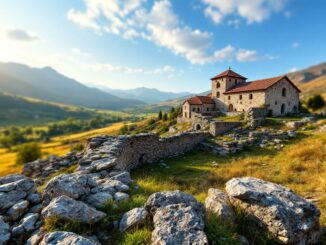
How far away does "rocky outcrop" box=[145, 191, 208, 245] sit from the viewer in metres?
3.46

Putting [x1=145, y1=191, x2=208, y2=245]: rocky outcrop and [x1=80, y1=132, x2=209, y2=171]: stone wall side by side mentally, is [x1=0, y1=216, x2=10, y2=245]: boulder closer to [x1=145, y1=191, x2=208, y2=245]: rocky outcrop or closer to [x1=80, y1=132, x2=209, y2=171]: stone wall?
[x1=145, y1=191, x2=208, y2=245]: rocky outcrop

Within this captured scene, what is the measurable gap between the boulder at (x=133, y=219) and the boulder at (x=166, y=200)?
0.22 metres

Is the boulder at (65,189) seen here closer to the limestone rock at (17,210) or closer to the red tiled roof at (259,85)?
the limestone rock at (17,210)

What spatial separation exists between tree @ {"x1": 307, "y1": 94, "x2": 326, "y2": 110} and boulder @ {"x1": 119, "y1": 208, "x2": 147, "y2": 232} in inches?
1942

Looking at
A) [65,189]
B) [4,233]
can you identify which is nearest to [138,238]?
[65,189]

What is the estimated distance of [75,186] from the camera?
5152 millimetres

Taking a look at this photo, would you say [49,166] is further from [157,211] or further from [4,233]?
[157,211]

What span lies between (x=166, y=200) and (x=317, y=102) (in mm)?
48993

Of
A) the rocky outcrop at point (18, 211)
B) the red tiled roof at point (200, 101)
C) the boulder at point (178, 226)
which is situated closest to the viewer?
the boulder at point (178, 226)

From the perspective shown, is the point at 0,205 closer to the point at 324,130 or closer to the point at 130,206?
the point at 130,206

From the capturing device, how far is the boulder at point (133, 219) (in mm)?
4078

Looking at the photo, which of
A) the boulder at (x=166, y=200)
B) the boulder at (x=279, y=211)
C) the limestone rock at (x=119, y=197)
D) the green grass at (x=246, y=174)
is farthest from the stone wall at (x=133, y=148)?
the boulder at (x=279, y=211)

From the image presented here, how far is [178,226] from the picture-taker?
3.70 meters

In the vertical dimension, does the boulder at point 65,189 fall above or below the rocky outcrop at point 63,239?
above
